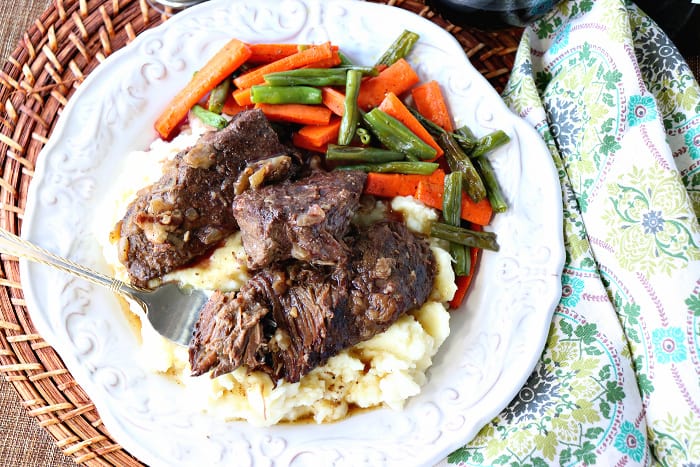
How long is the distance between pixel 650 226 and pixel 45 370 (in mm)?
4206

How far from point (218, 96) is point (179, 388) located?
2101 mm

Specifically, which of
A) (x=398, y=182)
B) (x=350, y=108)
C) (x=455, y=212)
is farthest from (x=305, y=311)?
(x=350, y=108)

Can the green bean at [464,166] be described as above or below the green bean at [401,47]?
below

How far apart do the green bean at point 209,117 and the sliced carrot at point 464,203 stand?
1.50 m

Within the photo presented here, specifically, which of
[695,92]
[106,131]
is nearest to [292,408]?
[106,131]

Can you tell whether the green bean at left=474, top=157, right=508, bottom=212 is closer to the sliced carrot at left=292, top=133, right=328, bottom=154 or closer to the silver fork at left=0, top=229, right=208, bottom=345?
the sliced carrot at left=292, top=133, right=328, bottom=154

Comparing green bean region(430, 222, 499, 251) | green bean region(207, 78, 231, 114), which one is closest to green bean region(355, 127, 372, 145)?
green bean region(430, 222, 499, 251)

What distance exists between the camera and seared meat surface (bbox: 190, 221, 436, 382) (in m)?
3.66

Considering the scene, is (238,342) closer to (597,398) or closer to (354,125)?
(354,125)

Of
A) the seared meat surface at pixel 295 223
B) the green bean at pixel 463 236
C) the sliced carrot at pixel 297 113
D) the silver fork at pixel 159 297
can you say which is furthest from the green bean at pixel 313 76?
the silver fork at pixel 159 297

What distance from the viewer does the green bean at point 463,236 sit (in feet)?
14.1

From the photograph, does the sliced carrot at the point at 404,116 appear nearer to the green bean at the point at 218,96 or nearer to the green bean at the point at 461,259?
the green bean at the point at 461,259

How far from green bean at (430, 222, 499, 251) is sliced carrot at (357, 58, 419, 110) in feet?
3.40

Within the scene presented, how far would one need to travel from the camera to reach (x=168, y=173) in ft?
13.4
